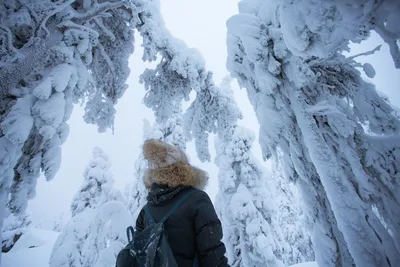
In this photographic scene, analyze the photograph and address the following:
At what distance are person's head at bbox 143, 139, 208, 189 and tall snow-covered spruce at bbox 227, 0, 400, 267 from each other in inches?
56.8

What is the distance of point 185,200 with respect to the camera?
1.98m

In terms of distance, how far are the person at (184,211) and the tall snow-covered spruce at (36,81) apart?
1910 mm

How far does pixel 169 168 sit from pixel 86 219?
35.6 ft

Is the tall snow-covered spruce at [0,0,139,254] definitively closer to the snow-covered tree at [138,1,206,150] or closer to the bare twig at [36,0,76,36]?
the bare twig at [36,0,76,36]

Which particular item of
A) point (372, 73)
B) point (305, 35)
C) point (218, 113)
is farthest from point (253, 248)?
point (305, 35)

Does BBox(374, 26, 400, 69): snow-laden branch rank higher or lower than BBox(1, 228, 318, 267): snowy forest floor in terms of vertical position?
higher

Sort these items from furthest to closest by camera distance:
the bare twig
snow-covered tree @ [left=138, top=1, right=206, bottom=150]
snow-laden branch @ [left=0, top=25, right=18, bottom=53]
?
snow-covered tree @ [left=138, top=1, right=206, bottom=150], the bare twig, snow-laden branch @ [left=0, top=25, right=18, bottom=53]

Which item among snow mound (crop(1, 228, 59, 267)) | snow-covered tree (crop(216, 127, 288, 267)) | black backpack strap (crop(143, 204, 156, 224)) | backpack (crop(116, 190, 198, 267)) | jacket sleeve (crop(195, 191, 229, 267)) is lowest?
snow mound (crop(1, 228, 59, 267))

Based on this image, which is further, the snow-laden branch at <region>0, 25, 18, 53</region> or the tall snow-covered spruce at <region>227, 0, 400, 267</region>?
the snow-laden branch at <region>0, 25, 18, 53</region>

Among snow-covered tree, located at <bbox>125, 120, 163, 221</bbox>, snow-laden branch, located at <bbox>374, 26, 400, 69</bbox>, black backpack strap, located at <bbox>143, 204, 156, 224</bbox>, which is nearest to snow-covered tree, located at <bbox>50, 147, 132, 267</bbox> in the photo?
snow-covered tree, located at <bbox>125, 120, 163, 221</bbox>

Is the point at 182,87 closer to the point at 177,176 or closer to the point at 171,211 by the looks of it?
the point at 177,176

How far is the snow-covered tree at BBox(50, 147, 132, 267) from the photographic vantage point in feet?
33.0

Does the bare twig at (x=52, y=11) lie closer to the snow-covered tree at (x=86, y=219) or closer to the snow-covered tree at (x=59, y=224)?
the snow-covered tree at (x=86, y=219)

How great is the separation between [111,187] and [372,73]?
473 inches
